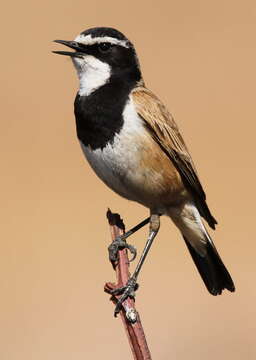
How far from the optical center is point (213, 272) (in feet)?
25.3

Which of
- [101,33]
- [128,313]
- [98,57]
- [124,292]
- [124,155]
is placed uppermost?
[101,33]

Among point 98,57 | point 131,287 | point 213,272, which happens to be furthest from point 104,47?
point 213,272

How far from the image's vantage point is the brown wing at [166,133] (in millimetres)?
7090

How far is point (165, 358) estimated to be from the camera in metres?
8.67

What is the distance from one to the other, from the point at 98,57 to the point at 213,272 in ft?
5.81

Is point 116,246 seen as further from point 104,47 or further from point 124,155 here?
point 104,47

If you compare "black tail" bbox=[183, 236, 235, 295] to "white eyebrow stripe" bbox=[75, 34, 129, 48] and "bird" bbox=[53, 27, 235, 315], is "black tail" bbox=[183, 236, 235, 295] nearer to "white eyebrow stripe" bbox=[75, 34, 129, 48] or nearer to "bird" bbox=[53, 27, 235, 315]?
"bird" bbox=[53, 27, 235, 315]

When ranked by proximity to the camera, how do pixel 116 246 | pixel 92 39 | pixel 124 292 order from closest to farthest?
Answer: pixel 124 292
pixel 116 246
pixel 92 39

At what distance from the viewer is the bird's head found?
7168 millimetres

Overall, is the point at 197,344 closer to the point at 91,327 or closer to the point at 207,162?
the point at 91,327

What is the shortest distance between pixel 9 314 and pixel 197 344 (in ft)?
5.50

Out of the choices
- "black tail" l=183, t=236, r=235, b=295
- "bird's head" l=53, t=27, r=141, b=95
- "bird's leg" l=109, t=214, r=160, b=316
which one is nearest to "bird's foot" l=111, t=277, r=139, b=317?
"bird's leg" l=109, t=214, r=160, b=316

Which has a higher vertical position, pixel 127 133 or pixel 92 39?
pixel 92 39

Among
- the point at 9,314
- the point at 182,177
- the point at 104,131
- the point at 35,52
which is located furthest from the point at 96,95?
the point at 35,52
